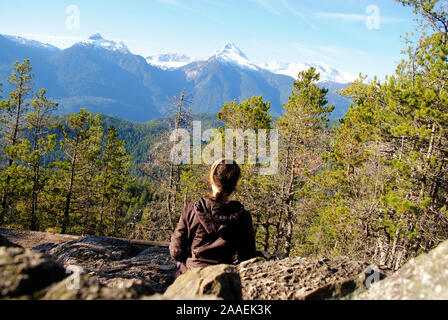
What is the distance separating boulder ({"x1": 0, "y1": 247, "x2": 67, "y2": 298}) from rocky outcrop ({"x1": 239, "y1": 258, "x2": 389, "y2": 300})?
2.35 m

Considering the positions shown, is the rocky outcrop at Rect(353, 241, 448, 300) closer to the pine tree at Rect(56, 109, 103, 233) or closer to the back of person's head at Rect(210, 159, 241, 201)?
the back of person's head at Rect(210, 159, 241, 201)

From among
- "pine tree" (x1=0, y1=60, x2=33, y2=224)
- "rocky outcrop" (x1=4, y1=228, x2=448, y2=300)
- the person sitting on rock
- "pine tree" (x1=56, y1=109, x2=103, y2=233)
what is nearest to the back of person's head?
the person sitting on rock

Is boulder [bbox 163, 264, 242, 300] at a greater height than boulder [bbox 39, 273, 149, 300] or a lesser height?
lesser

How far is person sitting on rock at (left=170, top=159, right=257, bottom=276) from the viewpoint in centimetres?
316

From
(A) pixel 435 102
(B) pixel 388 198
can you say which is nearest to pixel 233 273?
(B) pixel 388 198

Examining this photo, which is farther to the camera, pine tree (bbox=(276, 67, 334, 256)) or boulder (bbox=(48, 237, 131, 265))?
pine tree (bbox=(276, 67, 334, 256))

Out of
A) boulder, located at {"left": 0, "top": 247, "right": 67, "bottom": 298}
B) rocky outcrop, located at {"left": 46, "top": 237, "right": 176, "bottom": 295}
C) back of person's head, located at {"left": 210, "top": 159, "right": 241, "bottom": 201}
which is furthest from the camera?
rocky outcrop, located at {"left": 46, "top": 237, "right": 176, "bottom": 295}

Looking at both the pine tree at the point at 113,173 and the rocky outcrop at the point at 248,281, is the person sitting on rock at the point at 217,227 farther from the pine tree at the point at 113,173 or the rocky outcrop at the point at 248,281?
the pine tree at the point at 113,173

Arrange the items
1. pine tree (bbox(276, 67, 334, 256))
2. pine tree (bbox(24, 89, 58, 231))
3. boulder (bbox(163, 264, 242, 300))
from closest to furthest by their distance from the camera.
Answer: boulder (bbox(163, 264, 242, 300)) < pine tree (bbox(276, 67, 334, 256)) < pine tree (bbox(24, 89, 58, 231))

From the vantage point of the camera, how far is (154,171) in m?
19.8

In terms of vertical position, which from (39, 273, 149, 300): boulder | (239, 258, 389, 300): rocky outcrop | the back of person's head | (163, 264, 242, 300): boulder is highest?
the back of person's head

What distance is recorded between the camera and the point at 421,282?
77.0 inches

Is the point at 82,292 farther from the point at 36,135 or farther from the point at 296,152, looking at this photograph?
the point at 36,135

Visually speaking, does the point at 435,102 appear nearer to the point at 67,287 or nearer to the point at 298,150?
the point at 298,150
